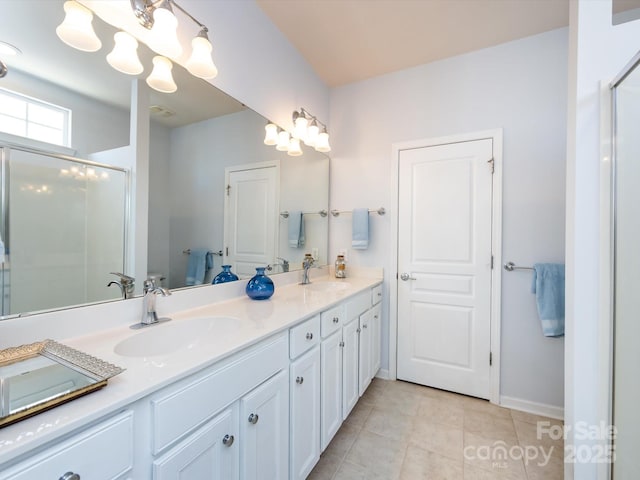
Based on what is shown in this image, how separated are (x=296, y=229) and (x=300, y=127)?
0.79 meters

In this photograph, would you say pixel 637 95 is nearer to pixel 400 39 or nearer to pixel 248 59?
pixel 400 39

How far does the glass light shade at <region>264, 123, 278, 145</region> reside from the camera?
76.6 inches

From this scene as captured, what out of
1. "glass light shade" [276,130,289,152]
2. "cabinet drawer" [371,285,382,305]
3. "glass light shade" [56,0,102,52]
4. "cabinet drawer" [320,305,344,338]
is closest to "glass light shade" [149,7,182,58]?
"glass light shade" [56,0,102,52]

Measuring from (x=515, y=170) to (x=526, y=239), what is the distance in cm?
51

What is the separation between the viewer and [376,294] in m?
2.32

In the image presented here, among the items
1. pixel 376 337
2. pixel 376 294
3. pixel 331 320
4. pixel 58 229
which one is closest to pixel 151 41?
pixel 58 229

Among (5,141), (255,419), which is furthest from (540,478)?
(5,141)

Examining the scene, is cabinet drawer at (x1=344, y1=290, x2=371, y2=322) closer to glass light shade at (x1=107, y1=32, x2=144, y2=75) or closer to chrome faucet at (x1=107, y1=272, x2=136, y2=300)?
chrome faucet at (x1=107, y1=272, x2=136, y2=300)

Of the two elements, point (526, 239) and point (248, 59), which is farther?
point (526, 239)

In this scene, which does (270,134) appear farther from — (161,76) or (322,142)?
(161,76)

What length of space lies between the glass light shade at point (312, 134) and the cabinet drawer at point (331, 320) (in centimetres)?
138

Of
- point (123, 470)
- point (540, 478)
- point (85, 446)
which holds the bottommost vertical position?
point (540, 478)

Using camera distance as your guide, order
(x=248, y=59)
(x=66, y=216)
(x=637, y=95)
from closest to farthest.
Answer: (x=66, y=216) → (x=637, y=95) → (x=248, y=59)

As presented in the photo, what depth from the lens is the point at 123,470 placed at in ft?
2.04
